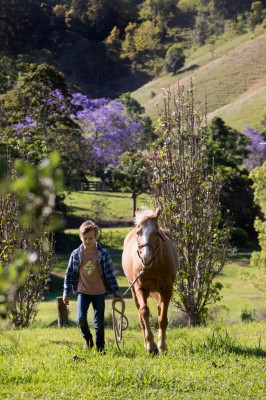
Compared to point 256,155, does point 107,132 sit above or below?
above

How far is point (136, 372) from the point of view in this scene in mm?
6820

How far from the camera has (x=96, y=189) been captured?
63375 millimetres

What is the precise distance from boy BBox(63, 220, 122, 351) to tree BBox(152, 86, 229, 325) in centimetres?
491

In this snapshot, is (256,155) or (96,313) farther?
(256,155)

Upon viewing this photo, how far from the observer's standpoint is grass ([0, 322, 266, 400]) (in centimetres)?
626

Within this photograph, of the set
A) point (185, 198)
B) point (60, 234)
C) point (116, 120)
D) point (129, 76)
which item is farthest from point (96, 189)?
point (129, 76)

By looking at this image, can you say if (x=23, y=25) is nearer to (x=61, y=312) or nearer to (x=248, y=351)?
(x=61, y=312)

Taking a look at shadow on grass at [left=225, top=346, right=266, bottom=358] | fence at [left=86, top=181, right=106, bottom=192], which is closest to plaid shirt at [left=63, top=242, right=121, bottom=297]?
shadow on grass at [left=225, top=346, right=266, bottom=358]

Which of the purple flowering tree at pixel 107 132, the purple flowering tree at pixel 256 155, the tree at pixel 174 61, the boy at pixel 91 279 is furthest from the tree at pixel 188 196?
the tree at pixel 174 61

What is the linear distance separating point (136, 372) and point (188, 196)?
7.25 meters

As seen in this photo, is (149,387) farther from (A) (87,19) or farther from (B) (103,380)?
(A) (87,19)

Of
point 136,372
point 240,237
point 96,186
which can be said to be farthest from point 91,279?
point 96,186

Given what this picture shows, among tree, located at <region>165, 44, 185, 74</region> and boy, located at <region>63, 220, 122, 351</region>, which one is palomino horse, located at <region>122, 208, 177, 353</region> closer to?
boy, located at <region>63, 220, 122, 351</region>

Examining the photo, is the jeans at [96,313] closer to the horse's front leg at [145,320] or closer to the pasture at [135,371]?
the pasture at [135,371]
